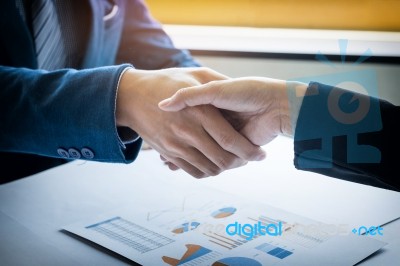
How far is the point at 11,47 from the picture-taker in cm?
101

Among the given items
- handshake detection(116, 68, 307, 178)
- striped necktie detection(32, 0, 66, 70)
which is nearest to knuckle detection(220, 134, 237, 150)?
handshake detection(116, 68, 307, 178)

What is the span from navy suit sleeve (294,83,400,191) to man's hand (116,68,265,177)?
12 centimetres

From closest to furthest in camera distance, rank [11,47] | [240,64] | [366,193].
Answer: [366,193] < [11,47] < [240,64]

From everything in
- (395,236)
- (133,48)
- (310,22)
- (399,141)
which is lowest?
(395,236)

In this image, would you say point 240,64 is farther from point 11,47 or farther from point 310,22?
point 11,47

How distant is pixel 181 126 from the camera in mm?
791

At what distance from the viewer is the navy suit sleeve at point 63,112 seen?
0.79 metres

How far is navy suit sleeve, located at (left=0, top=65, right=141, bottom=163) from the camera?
79 cm

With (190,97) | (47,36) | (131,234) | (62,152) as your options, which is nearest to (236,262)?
(131,234)

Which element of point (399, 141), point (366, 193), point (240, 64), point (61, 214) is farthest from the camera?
point (240, 64)

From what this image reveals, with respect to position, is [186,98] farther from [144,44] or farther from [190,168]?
[144,44]

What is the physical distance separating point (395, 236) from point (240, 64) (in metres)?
1.01

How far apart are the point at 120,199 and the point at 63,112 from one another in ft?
0.61

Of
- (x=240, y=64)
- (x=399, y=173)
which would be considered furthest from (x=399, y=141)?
(x=240, y=64)
